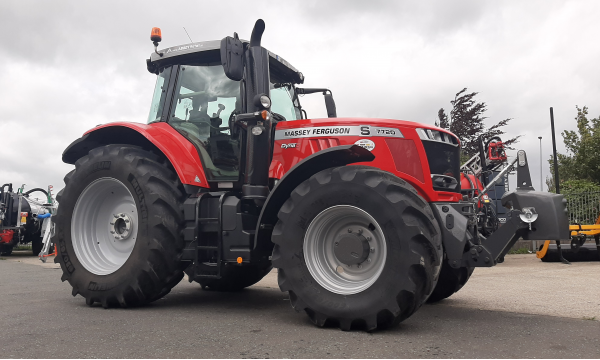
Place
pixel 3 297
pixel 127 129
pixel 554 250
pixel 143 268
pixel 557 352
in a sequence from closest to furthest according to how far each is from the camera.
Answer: pixel 557 352
pixel 143 268
pixel 127 129
pixel 3 297
pixel 554 250

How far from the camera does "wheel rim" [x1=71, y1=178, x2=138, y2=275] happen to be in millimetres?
5633

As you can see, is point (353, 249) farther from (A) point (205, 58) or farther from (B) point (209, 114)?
(A) point (205, 58)

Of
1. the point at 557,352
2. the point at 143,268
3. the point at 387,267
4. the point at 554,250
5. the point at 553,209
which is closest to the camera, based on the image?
the point at 557,352

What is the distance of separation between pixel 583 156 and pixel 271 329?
70.1ft

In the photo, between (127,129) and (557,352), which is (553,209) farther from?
(127,129)

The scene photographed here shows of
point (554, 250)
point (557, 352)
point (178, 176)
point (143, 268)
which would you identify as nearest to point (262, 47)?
point (178, 176)

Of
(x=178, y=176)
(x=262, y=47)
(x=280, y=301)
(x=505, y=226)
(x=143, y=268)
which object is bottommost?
(x=280, y=301)

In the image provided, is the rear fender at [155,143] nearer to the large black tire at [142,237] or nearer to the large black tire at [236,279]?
the large black tire at [142,237]

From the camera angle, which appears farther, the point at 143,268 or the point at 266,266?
the point at 266,266

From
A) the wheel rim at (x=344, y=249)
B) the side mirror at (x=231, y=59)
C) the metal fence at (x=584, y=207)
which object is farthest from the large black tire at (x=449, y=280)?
the metal fence at (x=584, y=207)

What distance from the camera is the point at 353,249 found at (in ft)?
14.1

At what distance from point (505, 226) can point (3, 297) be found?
5686mm

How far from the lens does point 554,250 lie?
468 inches

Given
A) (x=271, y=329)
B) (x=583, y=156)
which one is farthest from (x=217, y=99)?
(x=583, y=156)
